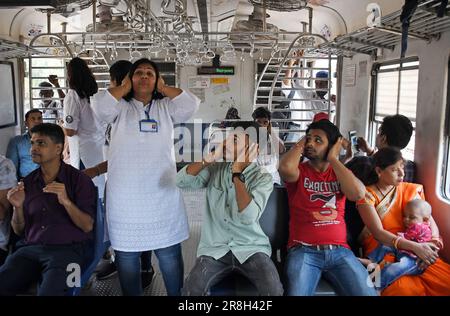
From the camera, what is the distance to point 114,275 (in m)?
3.16

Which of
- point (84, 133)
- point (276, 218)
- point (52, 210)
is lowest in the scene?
point (276, 218)

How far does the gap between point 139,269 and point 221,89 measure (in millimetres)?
7017

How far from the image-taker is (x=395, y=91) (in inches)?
161

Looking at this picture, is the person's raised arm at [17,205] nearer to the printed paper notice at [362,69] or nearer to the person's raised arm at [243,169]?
the person's raised arm at [243,169]

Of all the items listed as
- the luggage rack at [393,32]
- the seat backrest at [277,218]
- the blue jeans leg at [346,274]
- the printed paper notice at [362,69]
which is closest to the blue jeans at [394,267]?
the blue jeans leg at [346,274]

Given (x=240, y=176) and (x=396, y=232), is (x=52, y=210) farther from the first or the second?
(x=396, y=232)

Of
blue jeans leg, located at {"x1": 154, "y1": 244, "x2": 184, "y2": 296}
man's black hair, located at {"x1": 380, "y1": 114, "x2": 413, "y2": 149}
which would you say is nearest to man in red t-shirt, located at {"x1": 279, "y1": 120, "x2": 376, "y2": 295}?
blue jeans leg, located at {"x1": 154, "y1": 244, "x2": 184, "y2": 296}

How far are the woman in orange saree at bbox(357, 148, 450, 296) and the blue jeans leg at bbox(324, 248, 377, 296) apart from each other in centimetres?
24

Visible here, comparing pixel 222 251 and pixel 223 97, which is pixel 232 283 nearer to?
pixel 222 251

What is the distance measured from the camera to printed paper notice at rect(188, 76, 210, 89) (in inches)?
351

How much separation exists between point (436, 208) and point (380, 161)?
888mm

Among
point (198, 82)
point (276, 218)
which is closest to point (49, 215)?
point (276, 218)

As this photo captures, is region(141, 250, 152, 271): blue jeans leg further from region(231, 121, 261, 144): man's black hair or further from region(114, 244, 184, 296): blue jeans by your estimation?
region(231, 121, 261, 144): man's black hair
